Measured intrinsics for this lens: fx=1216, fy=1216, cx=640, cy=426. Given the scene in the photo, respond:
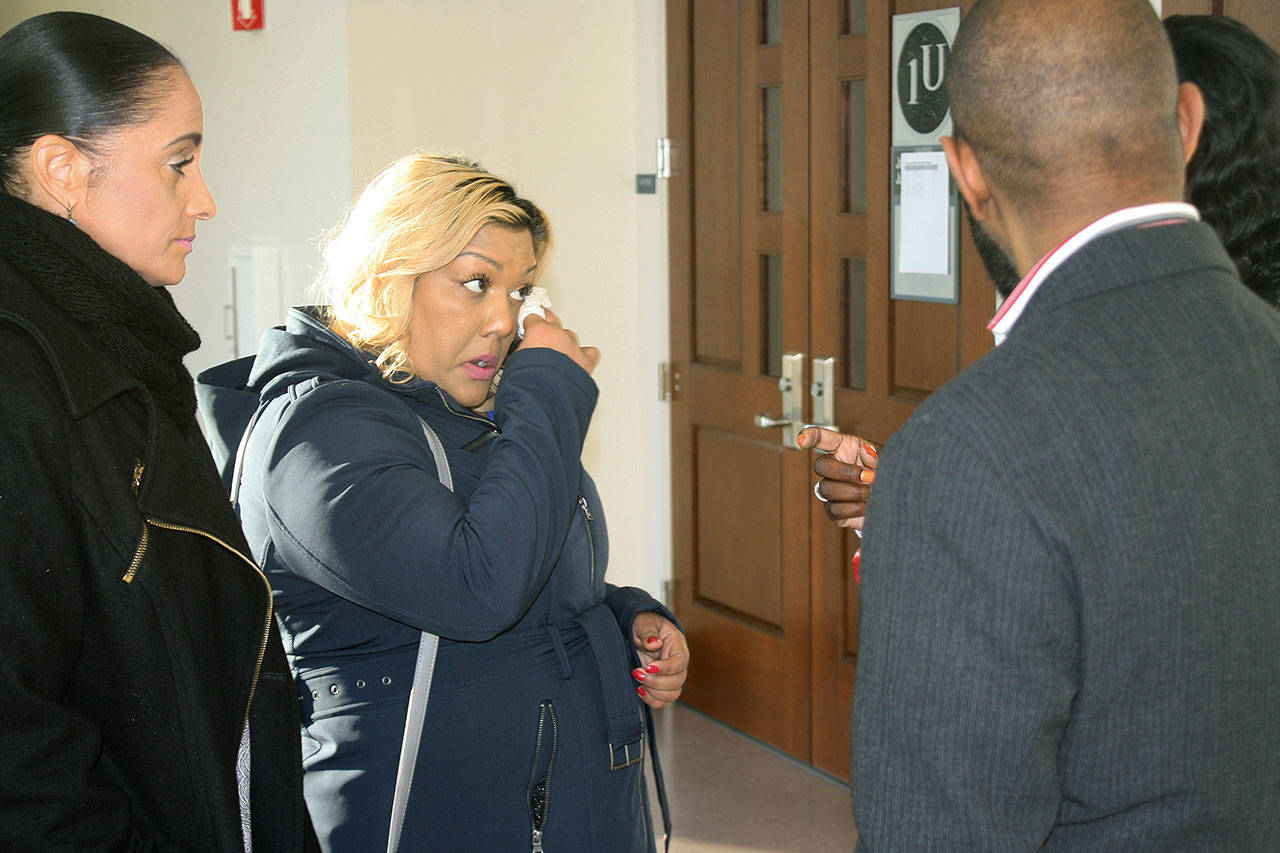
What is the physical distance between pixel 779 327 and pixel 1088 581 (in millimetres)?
2548

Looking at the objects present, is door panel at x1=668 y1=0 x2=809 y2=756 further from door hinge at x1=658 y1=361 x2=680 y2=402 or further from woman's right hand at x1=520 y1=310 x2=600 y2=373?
woman's right hand at x1=520 y1=310 x2=600 y2=373

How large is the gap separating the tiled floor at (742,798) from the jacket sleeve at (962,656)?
2.24 metres

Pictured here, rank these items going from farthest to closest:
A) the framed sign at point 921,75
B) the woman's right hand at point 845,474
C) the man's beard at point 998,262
A: the framed sign at point 921,75 < the woman's right hand at point 845,474 < the man's beard at point 998,262

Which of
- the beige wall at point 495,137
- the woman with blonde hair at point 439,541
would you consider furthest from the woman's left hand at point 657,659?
the beige wall at point 495,137

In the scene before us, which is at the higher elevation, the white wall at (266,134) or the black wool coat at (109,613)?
the white wall at (266,134)

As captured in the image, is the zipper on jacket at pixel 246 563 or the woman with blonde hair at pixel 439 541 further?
the woman with blonde hair at pixel 439 541

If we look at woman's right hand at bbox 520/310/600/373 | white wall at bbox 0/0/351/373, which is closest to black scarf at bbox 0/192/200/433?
woman's right hand at bbox 520/310/600/373

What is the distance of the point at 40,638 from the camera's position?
1.03 m

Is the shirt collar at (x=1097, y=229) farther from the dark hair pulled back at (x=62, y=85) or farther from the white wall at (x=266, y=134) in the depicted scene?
the white wall at (x=266, y=134)

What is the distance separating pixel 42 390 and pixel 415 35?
2.55 metres

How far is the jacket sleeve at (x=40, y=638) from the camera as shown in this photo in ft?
3.31

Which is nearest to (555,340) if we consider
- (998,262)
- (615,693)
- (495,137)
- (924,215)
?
(615,693)

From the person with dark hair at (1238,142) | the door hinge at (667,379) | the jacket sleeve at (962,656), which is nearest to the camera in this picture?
the jacket sleeve at (962,656)

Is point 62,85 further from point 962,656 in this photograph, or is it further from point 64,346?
point 962,656
